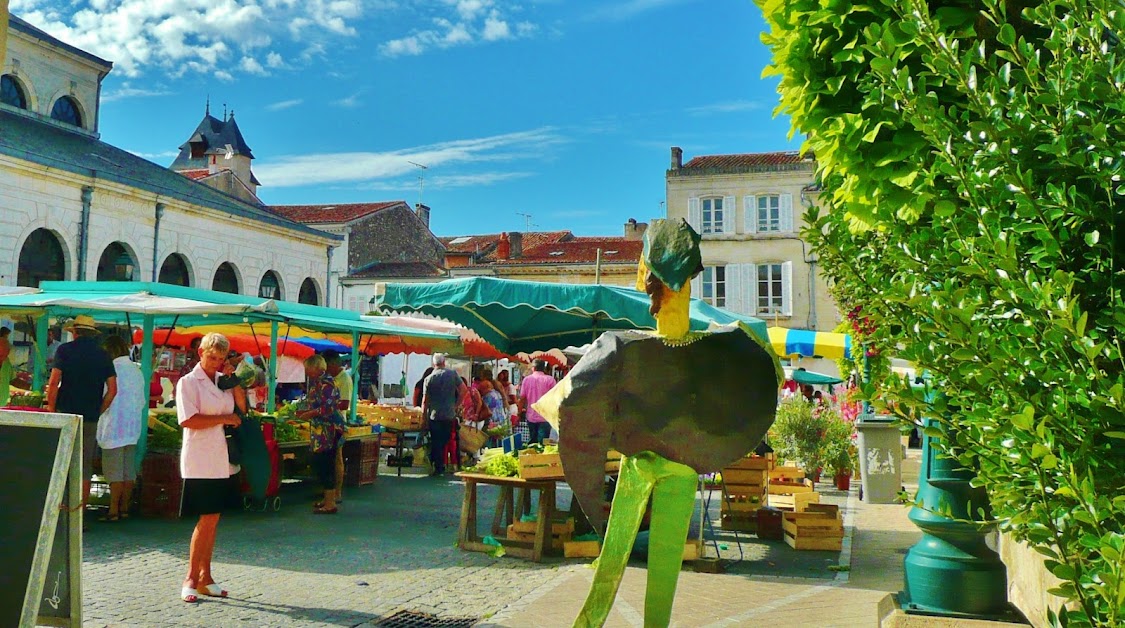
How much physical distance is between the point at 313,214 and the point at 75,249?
21.0 meters

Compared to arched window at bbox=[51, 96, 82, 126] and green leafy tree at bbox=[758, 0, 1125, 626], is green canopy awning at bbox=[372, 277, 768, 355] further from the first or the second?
arched window at bbox=[51, 96, 82, 126]

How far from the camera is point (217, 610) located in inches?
241

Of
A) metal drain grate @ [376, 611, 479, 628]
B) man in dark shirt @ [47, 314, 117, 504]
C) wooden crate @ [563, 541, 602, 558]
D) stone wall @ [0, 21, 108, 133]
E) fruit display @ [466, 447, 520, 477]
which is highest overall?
stone wall @ [0, 21, 108, 133]

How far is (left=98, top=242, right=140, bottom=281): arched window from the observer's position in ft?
85.2

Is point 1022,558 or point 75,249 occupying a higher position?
point 75,249

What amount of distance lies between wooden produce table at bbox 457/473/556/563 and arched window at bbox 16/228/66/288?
19.3m

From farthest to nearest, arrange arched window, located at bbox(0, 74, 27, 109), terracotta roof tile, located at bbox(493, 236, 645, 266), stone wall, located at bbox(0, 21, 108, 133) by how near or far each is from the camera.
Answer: terracotta roof tile, located at bbox(493, 236, 645, 266)
stone wall, located at bbox(0, 21, 108, 133)
arched window, located at bbox(0, 74, 27, 109)

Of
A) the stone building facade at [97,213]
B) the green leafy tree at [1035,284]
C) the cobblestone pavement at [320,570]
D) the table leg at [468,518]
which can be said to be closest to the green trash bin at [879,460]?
the cobblestone pavement at [320,570]

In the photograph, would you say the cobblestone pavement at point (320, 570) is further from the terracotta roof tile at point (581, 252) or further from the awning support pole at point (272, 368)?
the terracotta roof tile at point (581, 252)

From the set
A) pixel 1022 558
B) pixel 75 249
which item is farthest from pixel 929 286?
pixel 75 249

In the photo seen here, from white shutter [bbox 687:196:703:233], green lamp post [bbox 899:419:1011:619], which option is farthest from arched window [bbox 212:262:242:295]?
green lamp post [bbox 899:419:1011:619]

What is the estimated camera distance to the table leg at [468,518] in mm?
8609

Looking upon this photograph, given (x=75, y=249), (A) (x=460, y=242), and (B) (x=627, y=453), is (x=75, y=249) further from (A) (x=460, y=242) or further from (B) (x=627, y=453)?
(A) (x=460, y=242)

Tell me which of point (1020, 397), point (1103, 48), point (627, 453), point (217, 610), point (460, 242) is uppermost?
point (460, 242)
